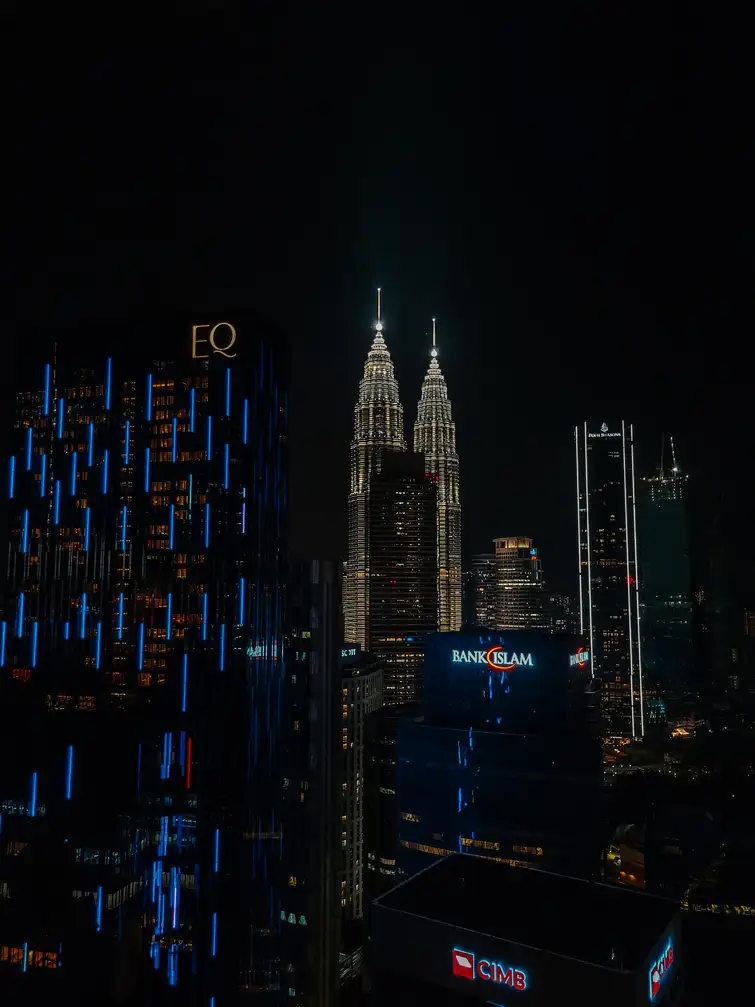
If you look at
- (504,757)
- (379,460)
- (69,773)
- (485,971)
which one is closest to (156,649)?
(69,773)

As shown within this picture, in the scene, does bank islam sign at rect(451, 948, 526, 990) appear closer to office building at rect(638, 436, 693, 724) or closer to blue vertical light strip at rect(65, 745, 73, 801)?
blue vertical light strip at rect(65, 745, 73, 801)

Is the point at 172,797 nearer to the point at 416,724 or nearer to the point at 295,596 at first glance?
the point at 295,596

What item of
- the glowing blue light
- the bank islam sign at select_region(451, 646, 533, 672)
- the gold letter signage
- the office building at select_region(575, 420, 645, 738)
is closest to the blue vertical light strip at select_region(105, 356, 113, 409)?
the gold letter signage

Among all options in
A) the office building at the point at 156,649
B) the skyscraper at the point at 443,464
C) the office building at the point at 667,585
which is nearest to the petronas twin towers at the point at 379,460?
the skyscraper at the point at 443,464

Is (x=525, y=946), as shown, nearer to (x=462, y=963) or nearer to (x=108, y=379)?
(x=462, y=963)

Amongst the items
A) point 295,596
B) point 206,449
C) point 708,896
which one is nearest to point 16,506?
point 206,449

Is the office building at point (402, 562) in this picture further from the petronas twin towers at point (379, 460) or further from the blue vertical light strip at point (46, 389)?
the blue vertical light strip at point (46, 389)
